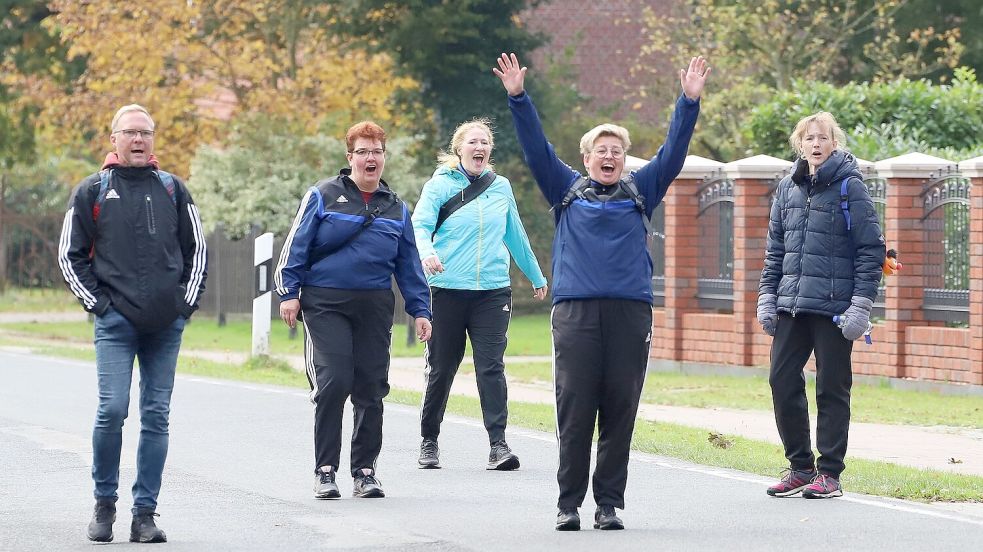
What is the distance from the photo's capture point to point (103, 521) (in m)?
8.30

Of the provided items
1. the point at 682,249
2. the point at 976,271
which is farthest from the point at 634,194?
the point at 682,249

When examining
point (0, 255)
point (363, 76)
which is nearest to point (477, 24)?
point (363, 76)

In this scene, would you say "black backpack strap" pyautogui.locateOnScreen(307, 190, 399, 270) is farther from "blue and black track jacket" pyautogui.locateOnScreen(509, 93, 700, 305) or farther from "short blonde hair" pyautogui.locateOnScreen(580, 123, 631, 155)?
"short blonde hair" pyautogui.locateOnScreen(580, 123, 631, 155)

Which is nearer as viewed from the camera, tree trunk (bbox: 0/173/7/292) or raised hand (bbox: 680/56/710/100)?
raised hand (bbox: 680/56/710/100)

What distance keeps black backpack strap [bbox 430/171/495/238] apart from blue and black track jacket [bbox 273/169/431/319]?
132 cm

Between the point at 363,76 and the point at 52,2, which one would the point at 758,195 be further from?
the point at 52,2

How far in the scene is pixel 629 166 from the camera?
20219 millimetres

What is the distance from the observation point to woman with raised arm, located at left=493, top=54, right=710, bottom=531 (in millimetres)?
8539

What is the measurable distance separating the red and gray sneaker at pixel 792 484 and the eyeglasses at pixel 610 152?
2.27m

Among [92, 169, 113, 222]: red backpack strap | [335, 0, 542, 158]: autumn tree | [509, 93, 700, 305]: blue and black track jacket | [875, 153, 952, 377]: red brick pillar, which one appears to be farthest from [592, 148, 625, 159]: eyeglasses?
[335, 0, 542, 158]: autumn tree

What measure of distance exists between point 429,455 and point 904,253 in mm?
7820

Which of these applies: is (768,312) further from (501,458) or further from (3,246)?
(3,246)

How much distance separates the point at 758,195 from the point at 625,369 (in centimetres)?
1110

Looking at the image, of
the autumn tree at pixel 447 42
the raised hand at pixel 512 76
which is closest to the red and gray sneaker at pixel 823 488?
the raised hand at pixel 512 76
